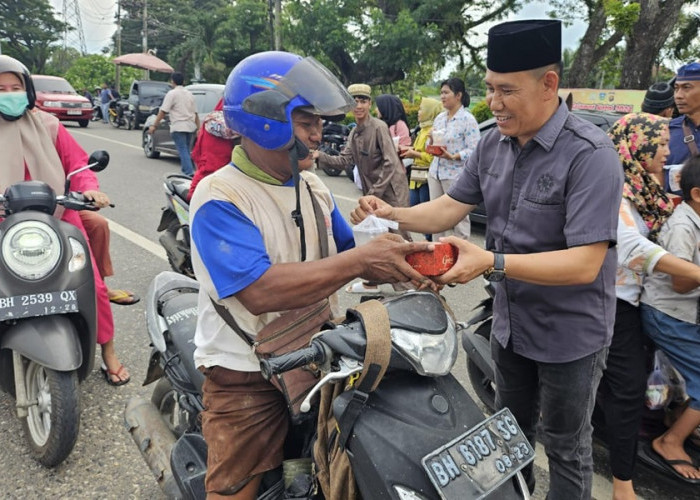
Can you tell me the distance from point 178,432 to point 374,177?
137 inches

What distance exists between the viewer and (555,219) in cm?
181

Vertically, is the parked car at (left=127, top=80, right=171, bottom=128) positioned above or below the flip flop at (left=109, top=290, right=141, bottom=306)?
above

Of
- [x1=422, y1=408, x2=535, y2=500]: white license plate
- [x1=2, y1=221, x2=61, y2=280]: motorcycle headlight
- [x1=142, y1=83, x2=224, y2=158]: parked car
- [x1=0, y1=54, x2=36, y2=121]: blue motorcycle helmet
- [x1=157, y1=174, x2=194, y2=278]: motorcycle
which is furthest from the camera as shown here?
[x1=142, y1=83, x2=224, y2=158]: parked car

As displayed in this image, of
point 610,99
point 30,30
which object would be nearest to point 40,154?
point 610,99

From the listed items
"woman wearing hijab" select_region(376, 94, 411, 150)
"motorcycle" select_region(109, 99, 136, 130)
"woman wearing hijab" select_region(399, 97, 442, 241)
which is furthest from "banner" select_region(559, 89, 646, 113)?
"motorcycle" select_region(109, 99, 136, 130)

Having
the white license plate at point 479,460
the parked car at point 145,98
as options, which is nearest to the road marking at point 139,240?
the white license plate at point 479,460

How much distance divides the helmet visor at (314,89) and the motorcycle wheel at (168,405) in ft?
5.50

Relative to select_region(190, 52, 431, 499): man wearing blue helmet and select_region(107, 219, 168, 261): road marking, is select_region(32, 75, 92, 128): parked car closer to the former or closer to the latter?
select_region(107, 219, 168, 261): road marking

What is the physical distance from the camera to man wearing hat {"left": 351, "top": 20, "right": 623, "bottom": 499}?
169 cm

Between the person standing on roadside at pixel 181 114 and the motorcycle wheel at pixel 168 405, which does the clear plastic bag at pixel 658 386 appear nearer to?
the motorcycle wheel at pixel 168 405

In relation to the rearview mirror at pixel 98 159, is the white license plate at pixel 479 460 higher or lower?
lower

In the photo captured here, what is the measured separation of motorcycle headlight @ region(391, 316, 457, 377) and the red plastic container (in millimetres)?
233

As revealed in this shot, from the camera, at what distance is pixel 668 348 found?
8.11 ft

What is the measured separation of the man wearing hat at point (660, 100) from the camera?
4.18 meters
